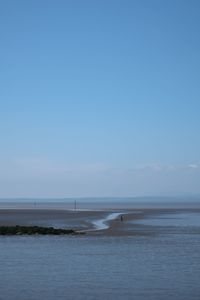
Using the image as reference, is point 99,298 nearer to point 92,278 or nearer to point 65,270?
point 92,278

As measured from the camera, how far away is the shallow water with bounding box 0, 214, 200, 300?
54.3ft

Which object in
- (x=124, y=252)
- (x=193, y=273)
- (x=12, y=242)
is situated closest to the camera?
(x=193, y=273)

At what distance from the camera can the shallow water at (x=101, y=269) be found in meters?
16.6

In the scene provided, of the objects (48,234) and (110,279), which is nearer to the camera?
(110,279)

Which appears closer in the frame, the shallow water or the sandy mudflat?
the shallow water

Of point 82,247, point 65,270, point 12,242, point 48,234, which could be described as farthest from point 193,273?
point 48,234

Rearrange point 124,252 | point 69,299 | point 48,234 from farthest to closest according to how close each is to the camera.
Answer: point 48,234 → point 124,252 → point 69,299

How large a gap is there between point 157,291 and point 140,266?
17.0 feet

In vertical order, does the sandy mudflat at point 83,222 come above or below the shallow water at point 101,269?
above

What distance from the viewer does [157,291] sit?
660 inches

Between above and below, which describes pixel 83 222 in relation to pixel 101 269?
above

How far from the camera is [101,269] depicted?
69.7 feet

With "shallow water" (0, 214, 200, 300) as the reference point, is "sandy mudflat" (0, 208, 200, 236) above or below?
above

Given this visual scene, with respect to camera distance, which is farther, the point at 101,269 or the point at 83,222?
the point at 83,222
